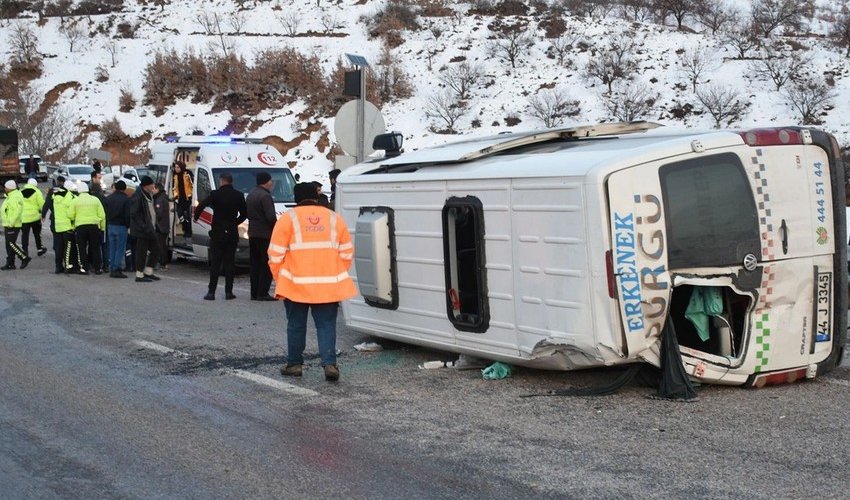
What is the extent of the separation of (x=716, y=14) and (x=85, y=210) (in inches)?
1942

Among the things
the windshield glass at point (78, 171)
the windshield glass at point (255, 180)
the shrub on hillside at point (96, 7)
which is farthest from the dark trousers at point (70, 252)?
the shrub on hillside at point (96, 7)

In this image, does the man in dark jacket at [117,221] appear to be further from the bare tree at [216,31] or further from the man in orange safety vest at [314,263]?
the bare tree at [216,31]

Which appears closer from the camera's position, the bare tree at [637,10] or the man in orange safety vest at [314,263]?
the man in orange safety vest at [314,263]

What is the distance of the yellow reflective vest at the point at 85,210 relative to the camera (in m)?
18.5

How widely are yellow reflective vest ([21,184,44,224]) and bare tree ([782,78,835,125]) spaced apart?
3450cm

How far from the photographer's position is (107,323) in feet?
39.8

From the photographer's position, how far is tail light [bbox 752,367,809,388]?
7895 mm

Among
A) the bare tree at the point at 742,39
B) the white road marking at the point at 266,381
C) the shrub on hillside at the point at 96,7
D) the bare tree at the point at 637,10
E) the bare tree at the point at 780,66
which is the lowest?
the white road marking at the point at 266,381

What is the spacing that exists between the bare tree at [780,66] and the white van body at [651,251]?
146ft

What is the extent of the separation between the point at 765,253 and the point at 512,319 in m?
1.96

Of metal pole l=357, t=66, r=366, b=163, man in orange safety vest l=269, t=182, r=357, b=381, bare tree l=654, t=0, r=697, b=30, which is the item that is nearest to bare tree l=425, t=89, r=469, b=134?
bare tree l=654, t=0, r=697, b=30

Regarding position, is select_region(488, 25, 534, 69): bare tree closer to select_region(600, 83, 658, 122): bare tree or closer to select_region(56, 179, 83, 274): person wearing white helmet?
select_region(600, 83, 658, 122): bare tree

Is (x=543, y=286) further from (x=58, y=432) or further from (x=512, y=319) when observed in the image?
(x=58, y=432)

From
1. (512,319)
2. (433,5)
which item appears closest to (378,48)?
(433,5)
